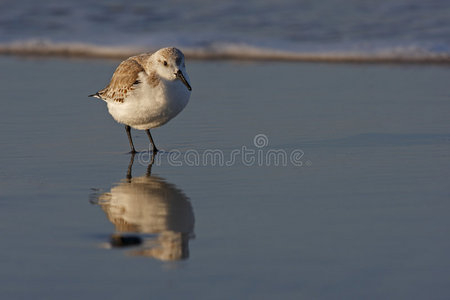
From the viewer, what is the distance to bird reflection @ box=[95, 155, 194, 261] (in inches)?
153

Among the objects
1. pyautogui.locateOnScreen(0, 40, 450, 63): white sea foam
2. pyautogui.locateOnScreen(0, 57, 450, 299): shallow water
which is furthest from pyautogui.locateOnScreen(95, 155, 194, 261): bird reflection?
pyautogui.locateOnScreen(0, 40, 450, 63): white sea foam

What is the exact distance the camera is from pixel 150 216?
4430mm

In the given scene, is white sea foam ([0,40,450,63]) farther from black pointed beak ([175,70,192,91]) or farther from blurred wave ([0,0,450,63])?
black pointed beak ([175,70,192,91])

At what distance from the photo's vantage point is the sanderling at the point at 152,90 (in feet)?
20.0

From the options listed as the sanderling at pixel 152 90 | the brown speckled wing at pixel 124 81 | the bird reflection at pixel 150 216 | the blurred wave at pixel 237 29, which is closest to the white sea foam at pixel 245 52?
the blurred wave at pixel 237 29

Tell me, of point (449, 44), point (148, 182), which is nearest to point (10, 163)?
point (148, 182)

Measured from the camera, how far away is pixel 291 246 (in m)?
3.91

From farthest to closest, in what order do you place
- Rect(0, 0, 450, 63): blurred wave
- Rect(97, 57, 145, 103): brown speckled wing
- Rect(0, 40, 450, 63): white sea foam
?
Rect(0, 0, 450, 63): blurred wave, Rect(0, 40, 450, 63): white sea foam, Rect(97, 57, 145, 103): brown speckled wing

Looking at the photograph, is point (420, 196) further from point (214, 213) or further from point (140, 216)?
point (140, 216)

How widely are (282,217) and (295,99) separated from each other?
3.75 meters

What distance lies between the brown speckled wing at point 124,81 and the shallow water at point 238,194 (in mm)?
408

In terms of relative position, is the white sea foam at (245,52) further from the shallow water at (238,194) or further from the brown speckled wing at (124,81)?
the brown speckled wing at (124,81)

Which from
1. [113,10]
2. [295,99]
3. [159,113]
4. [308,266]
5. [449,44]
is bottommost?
[308,266]

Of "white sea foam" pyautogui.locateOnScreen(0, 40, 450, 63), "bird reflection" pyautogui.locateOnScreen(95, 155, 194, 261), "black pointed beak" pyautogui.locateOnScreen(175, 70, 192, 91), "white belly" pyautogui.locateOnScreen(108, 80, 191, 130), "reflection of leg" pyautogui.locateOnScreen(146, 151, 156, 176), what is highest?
"white sea foam" pyautogui.locateOnScreen(0, 40, 450, 63)
